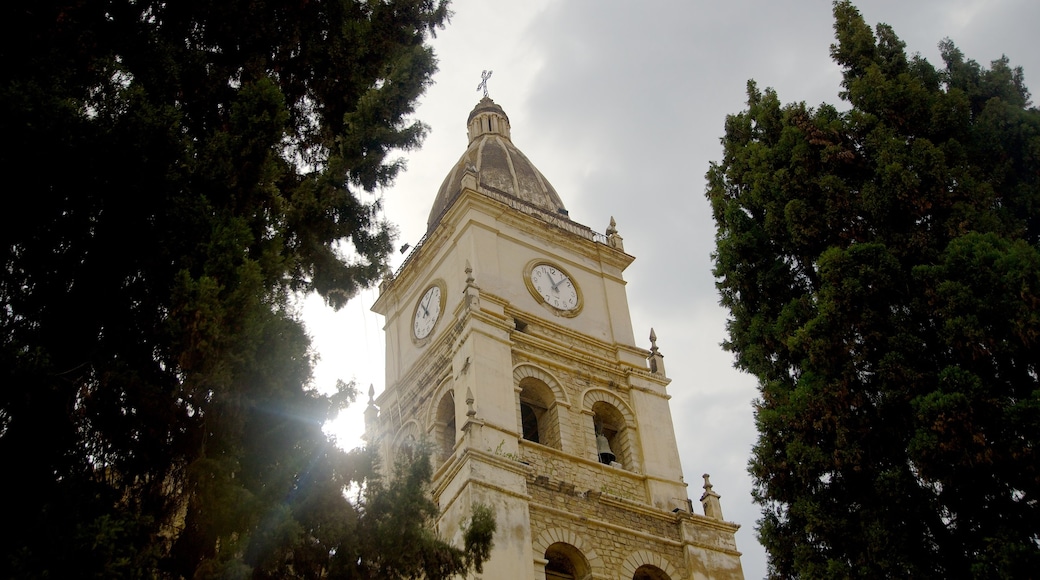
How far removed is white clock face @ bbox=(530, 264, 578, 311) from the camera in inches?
938

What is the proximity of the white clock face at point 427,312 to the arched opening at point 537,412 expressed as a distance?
3129mm

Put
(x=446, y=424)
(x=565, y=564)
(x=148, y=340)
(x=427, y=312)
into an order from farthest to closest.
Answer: (x=427, y=312), (x=446, y=424), (x=565, y=564), (x=148, y=340)

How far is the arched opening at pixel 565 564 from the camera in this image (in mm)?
18359

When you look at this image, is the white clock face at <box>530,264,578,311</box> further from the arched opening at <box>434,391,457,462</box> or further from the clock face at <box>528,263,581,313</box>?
the arched opening at <box>434,391,457,462</box>

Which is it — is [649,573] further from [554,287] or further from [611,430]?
[554,287]

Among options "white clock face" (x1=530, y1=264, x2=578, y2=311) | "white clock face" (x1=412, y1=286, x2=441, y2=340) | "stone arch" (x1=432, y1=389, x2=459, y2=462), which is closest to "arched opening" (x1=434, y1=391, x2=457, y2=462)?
"stone arch" (x1=432, y1=389, x2=459, y2=462)

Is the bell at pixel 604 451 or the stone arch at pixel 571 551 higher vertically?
the bell at pixel 604 451

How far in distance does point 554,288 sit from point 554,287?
40mm

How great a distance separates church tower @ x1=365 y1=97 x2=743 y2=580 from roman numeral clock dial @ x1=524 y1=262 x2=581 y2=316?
0.12ft

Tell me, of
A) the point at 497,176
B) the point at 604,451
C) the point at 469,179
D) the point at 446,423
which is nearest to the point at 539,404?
the point at 604,451

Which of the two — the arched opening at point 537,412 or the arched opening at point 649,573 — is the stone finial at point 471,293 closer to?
the arched opening at point 537,412

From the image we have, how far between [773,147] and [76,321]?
923 centimetres

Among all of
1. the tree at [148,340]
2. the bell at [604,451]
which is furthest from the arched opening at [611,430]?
the tree at [148,340]

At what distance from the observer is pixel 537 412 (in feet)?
72.7
